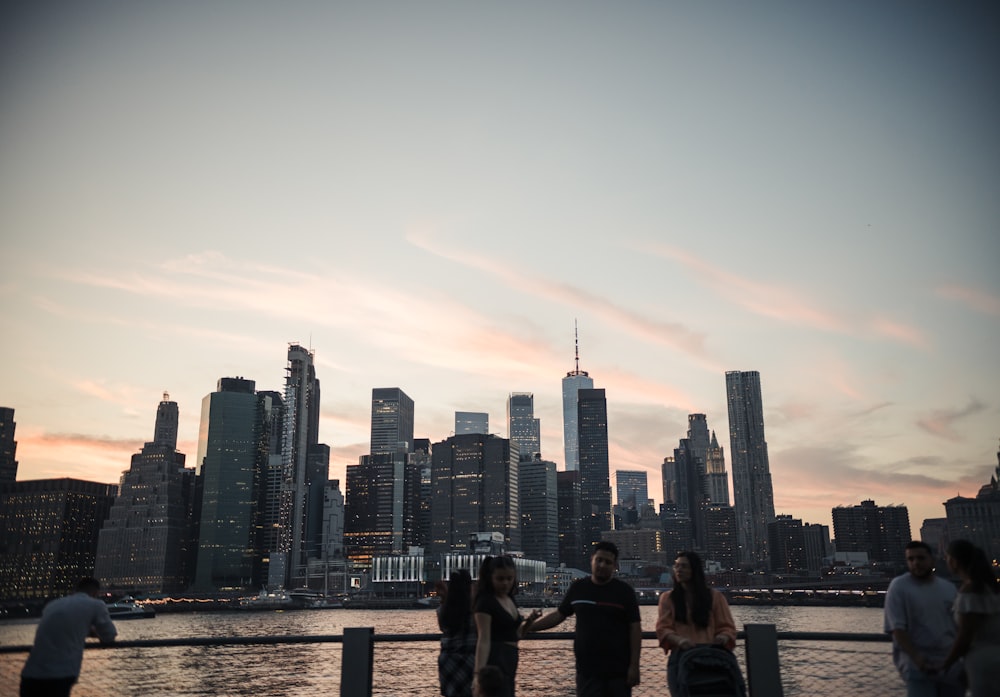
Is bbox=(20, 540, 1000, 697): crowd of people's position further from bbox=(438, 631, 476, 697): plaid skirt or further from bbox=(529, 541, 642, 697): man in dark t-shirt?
bbox=(438, 631, 476, 697): plaid skirt

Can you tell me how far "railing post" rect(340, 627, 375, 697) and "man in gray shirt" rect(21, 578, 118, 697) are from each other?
8.73ft

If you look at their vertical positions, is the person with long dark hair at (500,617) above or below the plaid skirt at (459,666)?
above

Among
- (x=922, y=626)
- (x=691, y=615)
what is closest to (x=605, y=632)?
(x=691, y=615)

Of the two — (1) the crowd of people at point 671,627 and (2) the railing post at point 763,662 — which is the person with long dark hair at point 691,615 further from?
(2) the railing post at point 763,662

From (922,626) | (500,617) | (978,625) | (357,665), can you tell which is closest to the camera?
(978,625)

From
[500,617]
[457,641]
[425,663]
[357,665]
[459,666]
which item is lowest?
[425,663]

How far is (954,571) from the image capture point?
21.8ft

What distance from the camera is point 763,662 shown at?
29.2 ft

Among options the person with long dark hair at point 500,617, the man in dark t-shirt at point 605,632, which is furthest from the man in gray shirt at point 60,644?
the man in dark t-shirt at point 605,632

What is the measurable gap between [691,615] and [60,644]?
6.03 m

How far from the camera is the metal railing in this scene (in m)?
8.92

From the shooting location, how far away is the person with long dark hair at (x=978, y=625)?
244 inches

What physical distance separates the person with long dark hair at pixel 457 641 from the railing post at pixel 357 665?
1457mm

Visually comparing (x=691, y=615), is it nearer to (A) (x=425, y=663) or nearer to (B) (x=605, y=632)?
(B) (x=605, y=632)
